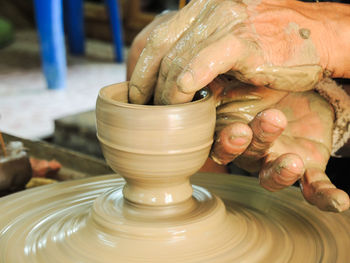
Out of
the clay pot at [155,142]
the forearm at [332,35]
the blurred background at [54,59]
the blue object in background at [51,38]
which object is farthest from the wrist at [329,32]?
the blue object in background at [51,38]

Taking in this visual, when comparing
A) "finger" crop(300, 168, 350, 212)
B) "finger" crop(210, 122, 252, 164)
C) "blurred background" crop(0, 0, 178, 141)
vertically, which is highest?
"finger" crop(210, 122, 252, 164)

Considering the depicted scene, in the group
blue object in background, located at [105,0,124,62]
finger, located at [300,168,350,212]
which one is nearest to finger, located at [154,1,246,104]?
finger, located at [300,168,350,212]

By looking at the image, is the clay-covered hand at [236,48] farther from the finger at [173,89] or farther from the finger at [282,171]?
the finger at [282,171]

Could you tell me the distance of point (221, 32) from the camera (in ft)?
3.14

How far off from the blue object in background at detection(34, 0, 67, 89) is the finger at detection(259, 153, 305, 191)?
2995 millimetres

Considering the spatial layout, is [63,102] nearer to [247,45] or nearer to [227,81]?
[227,81]

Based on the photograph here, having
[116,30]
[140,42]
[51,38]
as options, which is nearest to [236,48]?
[140,42]

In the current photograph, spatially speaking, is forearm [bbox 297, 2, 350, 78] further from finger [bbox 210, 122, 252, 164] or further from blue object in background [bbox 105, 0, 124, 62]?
blue object in background [bbox 105, 0, 124, 62]

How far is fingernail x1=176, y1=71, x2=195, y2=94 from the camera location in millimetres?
873

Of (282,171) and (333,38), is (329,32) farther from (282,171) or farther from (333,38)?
(282,171)

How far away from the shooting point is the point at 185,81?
87 cm

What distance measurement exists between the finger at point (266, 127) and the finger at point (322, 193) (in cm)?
11

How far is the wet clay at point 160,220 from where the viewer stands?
2.95ft

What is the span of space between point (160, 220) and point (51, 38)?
3.08 m
